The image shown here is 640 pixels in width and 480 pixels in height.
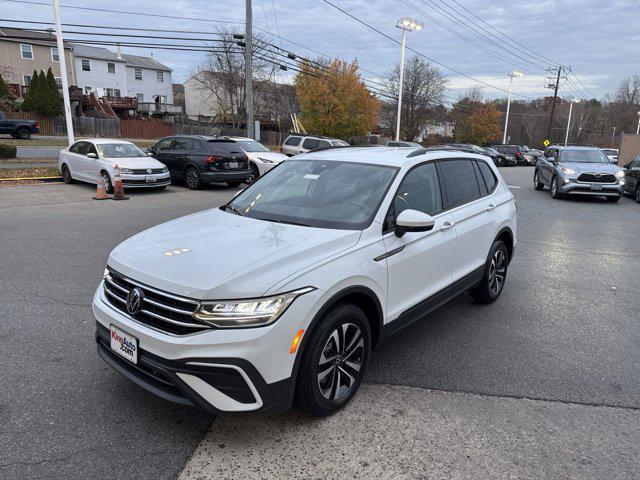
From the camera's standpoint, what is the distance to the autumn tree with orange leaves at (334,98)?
3569 cm

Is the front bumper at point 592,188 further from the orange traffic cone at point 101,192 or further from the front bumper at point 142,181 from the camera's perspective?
the orange traffic cone at point 101,192

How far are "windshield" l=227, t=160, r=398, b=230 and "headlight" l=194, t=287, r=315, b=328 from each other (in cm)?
99

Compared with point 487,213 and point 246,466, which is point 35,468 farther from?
point 487,213

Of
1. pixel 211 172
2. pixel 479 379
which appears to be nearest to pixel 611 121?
pixel 211 172

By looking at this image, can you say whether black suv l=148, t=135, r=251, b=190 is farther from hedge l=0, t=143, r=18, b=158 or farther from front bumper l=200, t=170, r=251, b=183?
hedge l=0, t=143, r=18, b=158

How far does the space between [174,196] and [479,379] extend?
1146 centimetres

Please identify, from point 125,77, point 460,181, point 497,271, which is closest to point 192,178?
point 497,271

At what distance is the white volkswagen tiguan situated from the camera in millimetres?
2623

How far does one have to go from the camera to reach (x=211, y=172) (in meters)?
14.6

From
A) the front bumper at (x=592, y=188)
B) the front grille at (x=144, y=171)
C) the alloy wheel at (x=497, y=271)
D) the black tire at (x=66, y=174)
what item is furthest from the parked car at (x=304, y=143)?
the alloy wheel at (x=497, y=271)

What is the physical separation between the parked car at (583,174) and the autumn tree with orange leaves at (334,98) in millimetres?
21505

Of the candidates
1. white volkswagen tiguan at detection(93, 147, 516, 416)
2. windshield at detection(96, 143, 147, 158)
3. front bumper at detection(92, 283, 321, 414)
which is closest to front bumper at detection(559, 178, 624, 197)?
white volkswagen tiguan at detection(93, 147, 516, 416)

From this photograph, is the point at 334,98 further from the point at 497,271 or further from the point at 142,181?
the point at 497,271

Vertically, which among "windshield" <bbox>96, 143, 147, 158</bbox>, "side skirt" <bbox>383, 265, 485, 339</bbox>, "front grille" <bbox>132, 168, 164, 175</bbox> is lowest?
"side skirt" <bbox>383, 265, 485, 339</bbox>
